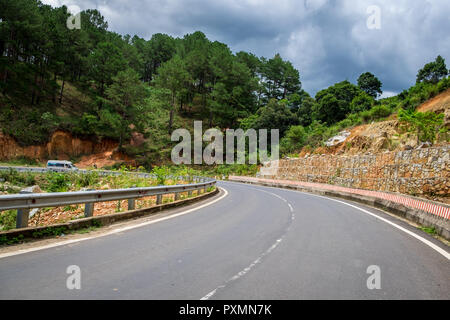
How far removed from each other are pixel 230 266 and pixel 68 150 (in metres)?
47.2

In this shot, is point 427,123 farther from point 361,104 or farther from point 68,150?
point 68,150

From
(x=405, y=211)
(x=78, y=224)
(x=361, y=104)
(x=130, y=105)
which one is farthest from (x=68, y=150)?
(x=361, y=104)

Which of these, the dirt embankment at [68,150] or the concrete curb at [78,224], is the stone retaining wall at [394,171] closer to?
the concrete curb at [78,224]

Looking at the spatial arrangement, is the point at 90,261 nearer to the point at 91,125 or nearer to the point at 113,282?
the point at 113,282

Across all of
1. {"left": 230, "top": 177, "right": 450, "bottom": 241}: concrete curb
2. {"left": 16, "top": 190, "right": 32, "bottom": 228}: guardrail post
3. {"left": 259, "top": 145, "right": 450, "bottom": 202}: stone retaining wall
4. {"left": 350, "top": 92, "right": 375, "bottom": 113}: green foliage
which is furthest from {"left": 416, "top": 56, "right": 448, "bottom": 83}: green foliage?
{"left": 16, "top": 190, "right": 32, "bottom": 228}: guardrail post

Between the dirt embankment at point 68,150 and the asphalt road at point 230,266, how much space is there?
130 feet

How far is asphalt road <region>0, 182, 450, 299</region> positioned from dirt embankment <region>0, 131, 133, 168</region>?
1562 inches

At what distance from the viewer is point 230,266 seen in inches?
181

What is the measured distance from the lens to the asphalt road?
3588 mm

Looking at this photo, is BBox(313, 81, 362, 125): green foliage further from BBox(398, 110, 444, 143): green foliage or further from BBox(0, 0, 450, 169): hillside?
BBox(398, 110, 444, 143): green foliage
